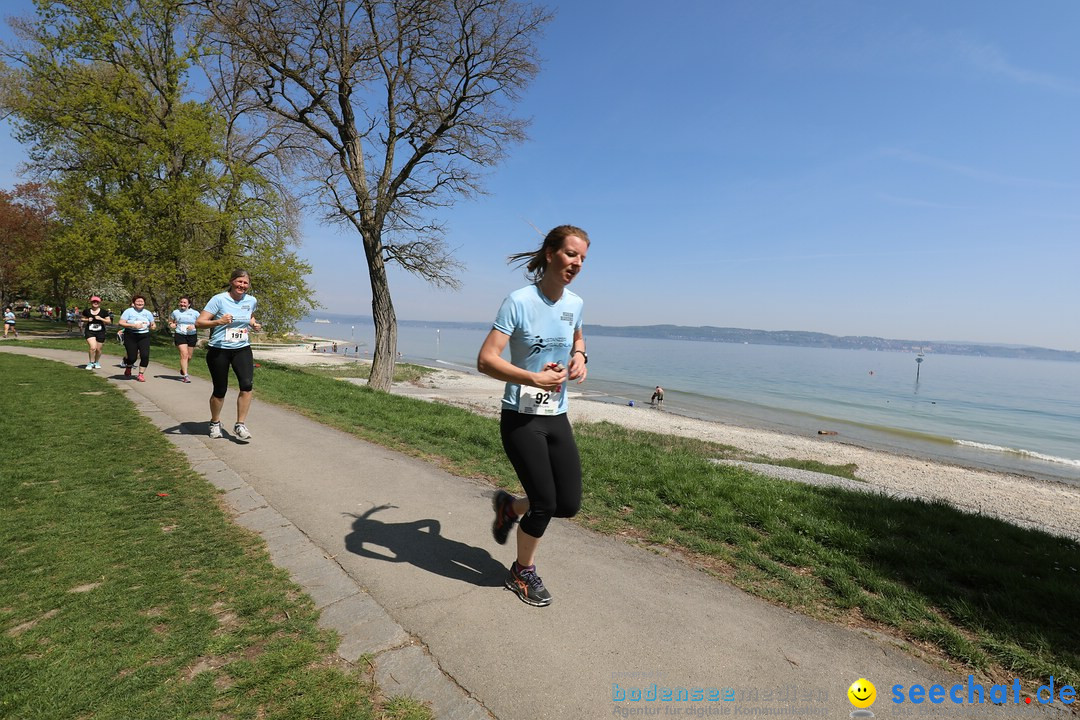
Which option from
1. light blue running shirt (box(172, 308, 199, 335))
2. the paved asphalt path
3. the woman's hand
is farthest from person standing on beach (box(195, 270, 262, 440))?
light blue running shirt (box(172, 308, 199, 335))

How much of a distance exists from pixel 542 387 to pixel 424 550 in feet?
6.18

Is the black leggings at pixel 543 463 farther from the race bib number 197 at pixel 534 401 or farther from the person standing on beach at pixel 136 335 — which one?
the person standing on beach at pixel 136 335

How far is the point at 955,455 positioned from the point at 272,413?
1056 inches

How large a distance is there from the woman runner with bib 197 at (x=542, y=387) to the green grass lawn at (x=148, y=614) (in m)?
1.19

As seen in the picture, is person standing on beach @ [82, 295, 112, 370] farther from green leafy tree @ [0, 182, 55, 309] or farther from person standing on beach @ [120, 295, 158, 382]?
green leafy tree @ [0, 182, 55, 309]

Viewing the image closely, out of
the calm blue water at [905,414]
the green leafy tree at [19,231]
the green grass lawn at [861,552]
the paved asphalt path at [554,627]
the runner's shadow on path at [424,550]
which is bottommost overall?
the calm blue water at [905,414]

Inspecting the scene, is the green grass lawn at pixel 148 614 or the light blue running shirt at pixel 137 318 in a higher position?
the light blue running shirt at pixel 137 318

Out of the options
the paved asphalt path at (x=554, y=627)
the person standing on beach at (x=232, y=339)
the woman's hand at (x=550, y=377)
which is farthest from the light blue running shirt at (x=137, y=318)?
the woman's hand at (x=550, y=377)

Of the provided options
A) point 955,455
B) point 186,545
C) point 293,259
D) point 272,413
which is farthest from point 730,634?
point 955,455

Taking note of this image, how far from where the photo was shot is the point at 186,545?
354 centimetres

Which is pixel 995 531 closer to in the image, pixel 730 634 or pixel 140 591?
pixel 730 634

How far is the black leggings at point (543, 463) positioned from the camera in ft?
9.66

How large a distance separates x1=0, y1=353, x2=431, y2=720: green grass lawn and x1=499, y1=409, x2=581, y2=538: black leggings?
118 cm

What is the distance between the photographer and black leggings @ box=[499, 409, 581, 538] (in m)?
2.95
